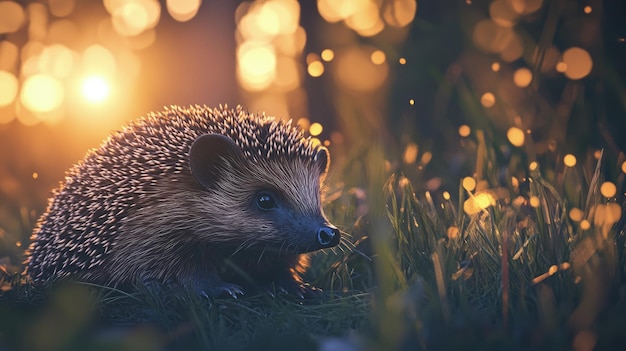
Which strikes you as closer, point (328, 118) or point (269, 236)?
point (269, 236)

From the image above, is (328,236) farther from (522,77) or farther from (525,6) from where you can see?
(522,77)

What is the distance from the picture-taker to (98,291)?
429cm

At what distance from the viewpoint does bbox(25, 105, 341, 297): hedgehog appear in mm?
4496

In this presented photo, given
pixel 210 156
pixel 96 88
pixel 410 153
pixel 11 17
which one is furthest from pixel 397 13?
pixel 11 17

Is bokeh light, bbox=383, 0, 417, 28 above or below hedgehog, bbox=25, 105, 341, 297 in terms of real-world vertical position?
above

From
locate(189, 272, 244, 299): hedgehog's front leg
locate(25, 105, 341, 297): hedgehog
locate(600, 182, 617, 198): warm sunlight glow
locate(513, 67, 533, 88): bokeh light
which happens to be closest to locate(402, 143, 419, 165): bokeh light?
locate(513, 67, 533, 88): bokeh light

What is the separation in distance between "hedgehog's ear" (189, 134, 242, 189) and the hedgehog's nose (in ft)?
2.56

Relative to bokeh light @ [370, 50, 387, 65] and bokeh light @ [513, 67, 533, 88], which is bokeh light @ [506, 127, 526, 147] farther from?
bokeh light @ [370, 50, 387, 65]

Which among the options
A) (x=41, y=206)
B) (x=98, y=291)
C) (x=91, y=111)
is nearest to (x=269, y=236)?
(x=98, y=291)

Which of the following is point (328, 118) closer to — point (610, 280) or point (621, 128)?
point (621, 128)

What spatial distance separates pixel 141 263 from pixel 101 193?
1.75 feet

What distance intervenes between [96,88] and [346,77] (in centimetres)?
328

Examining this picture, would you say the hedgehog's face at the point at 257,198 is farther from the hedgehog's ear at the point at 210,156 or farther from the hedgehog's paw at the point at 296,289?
the hedgehog's paw at the point at 296,289

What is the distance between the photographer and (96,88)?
9.30 m
